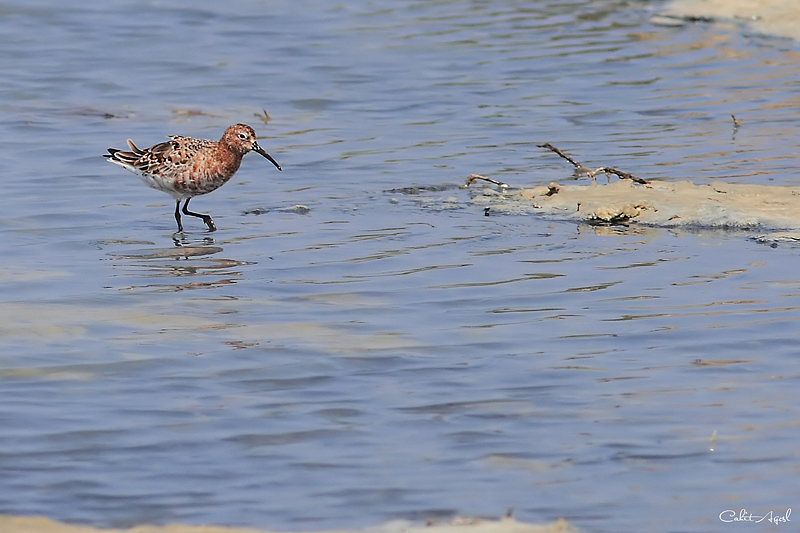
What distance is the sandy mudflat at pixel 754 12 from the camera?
21.0 m

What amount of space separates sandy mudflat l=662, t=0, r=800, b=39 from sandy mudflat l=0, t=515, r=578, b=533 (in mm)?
16601

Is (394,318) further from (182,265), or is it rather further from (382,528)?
(382,528)

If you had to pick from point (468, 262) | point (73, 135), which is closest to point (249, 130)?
point (468, 262)

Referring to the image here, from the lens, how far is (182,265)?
10.4 meters

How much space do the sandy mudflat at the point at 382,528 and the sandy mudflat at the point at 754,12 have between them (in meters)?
16.6

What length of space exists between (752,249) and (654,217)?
126cm

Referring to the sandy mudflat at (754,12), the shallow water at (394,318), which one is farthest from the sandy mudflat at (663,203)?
the sandy mudflat at (754,12)

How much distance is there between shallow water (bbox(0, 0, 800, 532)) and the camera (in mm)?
6004

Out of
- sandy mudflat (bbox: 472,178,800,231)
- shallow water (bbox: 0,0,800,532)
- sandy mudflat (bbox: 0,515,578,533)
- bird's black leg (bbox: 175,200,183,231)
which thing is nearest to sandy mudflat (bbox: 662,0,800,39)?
shallow water (bbox: 0,0,800,532)

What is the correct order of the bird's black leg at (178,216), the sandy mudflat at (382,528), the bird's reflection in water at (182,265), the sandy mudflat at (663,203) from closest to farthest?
the sandy mudflat at (382,528) < the bird's reflection in water at (182,265) < the sandy mudflat at (663,203) < the bird's black leg at (178,216)

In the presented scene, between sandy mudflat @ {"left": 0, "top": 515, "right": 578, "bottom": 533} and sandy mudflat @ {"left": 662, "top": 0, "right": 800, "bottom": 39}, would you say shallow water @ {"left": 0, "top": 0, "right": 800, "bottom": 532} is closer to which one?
sandy mudflat @ {"left": 0, "top": 515, "right": 578, "bottom": 533}

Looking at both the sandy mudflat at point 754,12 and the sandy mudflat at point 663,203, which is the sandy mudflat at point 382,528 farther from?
the sandy mudflat at point 754,12

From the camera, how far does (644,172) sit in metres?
13.0

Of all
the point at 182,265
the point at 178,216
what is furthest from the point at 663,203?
the point at 178,216
